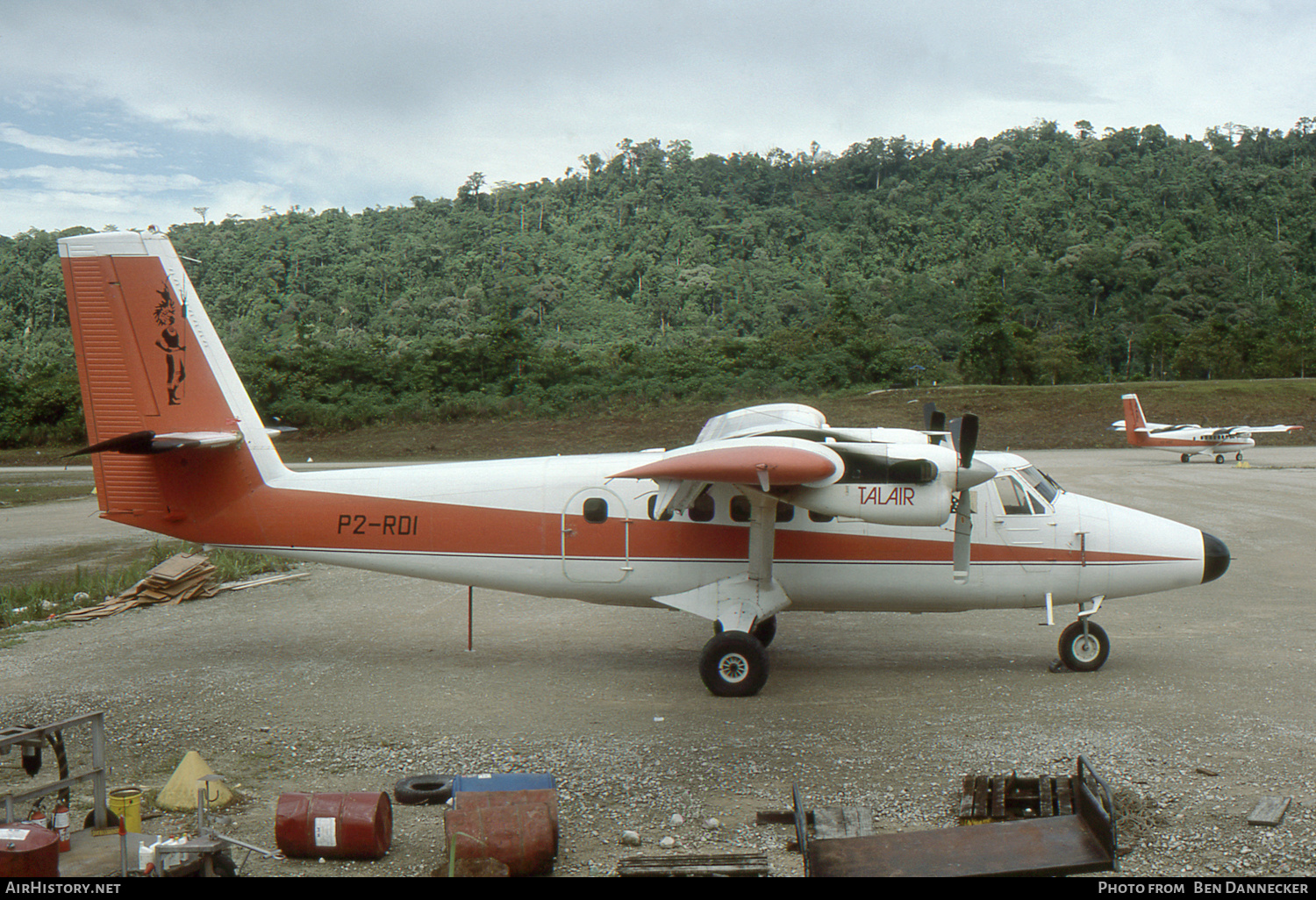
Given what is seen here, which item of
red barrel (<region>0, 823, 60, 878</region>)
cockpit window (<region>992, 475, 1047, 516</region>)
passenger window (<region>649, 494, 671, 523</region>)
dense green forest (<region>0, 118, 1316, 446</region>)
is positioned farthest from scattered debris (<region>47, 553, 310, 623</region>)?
dense green forest (<region>0, 118, 1316, 446</region>)

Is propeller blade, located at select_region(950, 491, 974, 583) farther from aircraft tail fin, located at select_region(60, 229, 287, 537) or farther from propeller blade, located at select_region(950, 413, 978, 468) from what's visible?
aircraft tail fin, located at select_region(60, 229, 287, 537)

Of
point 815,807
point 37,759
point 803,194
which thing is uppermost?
point 803,194

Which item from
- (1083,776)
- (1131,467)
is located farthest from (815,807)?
(1131,467)

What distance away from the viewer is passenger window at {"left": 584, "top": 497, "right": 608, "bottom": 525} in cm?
1084

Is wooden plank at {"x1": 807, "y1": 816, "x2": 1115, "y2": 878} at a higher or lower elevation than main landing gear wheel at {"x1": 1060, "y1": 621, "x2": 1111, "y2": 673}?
higher

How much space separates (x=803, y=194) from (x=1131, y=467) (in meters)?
106

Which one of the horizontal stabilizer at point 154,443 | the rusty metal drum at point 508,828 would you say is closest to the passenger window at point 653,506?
the rusty metal drum at point 508,828

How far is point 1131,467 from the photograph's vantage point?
37.6m

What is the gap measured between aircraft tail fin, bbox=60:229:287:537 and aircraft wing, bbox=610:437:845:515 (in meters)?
5.08

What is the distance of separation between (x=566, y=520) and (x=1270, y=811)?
7.18 meters

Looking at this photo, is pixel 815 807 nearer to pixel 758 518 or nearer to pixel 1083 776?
pixel 1083 776

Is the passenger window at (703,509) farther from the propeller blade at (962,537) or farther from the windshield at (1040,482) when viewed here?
the windshield at (1040,482)

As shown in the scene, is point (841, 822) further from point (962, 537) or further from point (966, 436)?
point (962, 537)

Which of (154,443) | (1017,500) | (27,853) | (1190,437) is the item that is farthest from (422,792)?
(1190,437)
